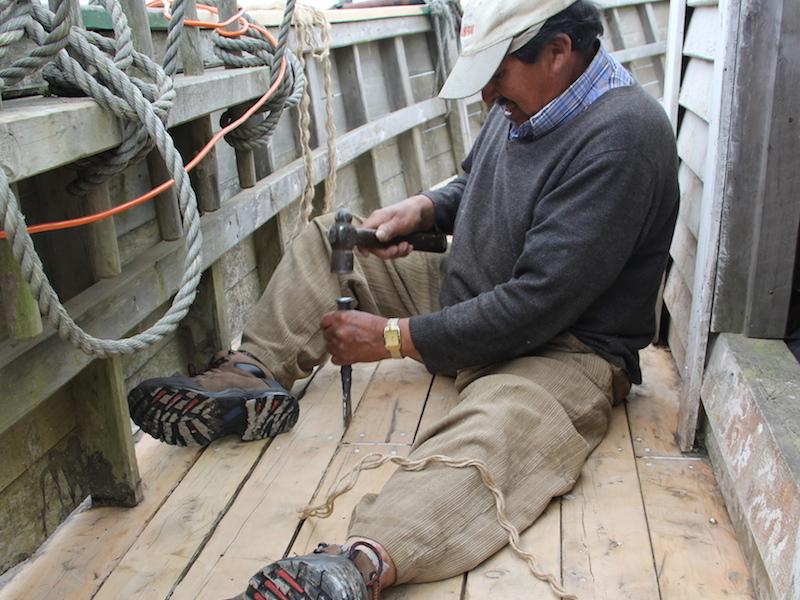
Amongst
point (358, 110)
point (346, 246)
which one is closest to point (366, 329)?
point (346, 246)

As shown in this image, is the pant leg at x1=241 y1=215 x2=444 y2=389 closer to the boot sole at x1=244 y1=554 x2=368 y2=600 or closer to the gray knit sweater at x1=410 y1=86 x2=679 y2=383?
the gray knit sweater at x1=410 y1=86 x2=679 y2=383

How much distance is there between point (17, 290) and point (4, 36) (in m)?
0.44

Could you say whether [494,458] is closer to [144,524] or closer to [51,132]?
[144,524]

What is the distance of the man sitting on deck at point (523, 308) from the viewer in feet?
6.60

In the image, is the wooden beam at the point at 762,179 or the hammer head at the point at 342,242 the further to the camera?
the hammer head at the point at 342,242

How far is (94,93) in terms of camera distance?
5.45ft

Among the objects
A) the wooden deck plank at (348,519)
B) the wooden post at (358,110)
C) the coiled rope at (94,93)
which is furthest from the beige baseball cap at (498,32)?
the wooden post at (358,110)

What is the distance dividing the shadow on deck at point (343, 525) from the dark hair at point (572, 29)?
1.02 m

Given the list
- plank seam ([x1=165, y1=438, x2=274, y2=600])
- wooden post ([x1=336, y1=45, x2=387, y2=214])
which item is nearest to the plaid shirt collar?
plank seam ([x1=165, y1=438, x2=274, y2=600])

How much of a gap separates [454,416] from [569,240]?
19.4 inches

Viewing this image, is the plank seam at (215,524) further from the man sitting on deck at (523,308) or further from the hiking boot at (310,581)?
the hiking boot at (310,581)

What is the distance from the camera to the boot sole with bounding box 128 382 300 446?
221 centimetres

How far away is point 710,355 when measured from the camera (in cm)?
225

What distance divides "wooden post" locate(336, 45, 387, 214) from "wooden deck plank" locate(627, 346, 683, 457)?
1818 mm
